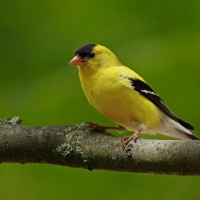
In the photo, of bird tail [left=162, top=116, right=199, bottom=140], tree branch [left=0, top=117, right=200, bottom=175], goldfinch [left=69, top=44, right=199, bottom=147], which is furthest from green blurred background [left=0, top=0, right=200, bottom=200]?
bird tail [left=162, top=116, right=199, bottom=140]

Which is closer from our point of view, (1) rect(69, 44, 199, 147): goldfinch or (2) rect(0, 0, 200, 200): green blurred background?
(2) rect(0, 0, 200, 200): green blurred background

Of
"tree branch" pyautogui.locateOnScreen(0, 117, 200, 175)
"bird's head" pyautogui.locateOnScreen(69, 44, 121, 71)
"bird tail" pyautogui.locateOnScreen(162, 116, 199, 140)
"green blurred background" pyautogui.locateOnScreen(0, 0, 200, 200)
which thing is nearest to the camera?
"tree branch" pyautogui.locateOnScreen(0, 117, 200, 175)

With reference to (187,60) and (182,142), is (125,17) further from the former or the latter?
(182,142)

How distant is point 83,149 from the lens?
1641 millimetres

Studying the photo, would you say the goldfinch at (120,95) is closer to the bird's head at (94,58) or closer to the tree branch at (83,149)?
the bird's head at (94,58)

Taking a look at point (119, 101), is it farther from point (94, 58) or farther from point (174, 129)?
point (174, 129)

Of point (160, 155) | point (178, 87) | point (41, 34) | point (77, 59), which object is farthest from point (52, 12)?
point (160, 155)

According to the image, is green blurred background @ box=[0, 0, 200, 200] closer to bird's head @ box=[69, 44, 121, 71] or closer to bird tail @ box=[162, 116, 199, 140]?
bird's head @ box=[69, 44, 121, 71]

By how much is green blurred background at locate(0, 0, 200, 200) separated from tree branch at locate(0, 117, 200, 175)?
0.06m

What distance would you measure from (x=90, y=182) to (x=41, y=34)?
0.61 metres

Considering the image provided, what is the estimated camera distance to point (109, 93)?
6.99 ft

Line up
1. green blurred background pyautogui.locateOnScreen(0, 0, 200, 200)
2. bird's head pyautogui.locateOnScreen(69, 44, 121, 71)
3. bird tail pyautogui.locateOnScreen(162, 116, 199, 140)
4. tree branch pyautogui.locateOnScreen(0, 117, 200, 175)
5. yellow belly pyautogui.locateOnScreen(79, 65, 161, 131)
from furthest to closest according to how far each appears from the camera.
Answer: bird tail pyautogui.locateOnScreen(162, 116, 199, 140)
bird's head pyautogui.locateOnScreen(69, 44, 121, 71)
yellow belly pyautogui.locateOnScreen(79, 65, 161, 131)
green blurred background pyautogui.locateOnScreen(0, 0, 200, 200)
tree branch pyautogui.locateOnScreen(0, 117, 200, 175)

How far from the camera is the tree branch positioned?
1338mm

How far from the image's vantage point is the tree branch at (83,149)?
4.39ft
